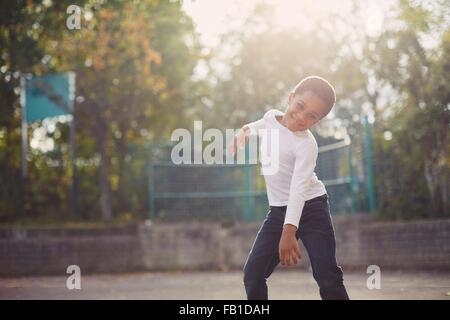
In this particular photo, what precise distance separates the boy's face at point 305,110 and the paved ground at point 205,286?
2.77m

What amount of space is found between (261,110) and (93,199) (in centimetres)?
590

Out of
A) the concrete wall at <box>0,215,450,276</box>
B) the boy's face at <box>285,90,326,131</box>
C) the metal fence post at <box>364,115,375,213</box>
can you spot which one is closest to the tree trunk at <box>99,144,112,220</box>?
the concrete wall at <box>0,215,450,276</box>

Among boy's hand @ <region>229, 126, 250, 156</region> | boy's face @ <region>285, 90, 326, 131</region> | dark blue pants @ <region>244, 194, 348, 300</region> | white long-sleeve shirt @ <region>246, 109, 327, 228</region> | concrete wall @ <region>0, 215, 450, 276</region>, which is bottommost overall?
concrete wall @ <region>0, 215, 450, 276</region>

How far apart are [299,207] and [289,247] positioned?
0.23m

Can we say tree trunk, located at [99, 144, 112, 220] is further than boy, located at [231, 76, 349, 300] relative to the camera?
Yes

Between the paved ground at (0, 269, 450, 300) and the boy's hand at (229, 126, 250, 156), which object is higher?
the boy's hand at (229, 126, 250, 156)

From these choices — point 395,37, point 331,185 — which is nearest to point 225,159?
point 331,185

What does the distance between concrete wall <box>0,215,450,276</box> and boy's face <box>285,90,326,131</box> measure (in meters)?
4.96

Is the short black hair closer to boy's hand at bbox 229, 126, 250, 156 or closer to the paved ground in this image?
boy's hand at bbox 229, 126, 250, 156

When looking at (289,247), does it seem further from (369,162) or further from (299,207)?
(369,162)

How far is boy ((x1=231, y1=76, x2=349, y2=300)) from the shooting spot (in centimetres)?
389

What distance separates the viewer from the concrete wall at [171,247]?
892cm

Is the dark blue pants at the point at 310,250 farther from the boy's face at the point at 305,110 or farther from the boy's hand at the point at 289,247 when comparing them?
the boy's face at the point at 305,110
